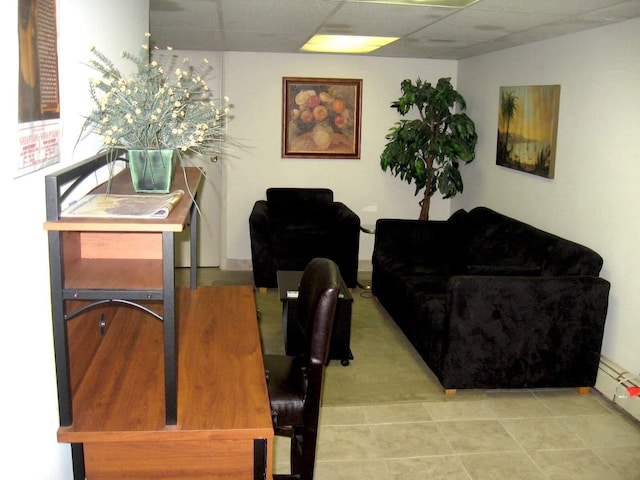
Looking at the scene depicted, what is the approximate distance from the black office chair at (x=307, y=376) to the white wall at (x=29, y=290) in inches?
35.8

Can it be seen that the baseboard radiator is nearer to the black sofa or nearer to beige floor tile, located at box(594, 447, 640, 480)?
the black sofa

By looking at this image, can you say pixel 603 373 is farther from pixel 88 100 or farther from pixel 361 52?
pixel 361 52

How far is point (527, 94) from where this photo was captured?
5.16 m

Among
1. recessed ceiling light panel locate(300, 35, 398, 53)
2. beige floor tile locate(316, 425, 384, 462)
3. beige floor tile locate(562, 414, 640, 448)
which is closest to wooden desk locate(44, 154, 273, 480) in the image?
beige floor tile locate(316, 425, 384, 462)

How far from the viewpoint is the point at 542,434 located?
356 centimetres

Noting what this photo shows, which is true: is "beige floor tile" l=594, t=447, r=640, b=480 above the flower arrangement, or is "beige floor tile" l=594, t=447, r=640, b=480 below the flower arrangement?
below

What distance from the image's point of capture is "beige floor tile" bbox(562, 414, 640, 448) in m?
3.50

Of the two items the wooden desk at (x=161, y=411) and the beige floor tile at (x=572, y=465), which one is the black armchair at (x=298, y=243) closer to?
the beige floor tile at (x=572, y=465)

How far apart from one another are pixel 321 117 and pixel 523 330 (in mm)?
3603

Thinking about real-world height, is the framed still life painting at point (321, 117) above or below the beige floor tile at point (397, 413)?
above

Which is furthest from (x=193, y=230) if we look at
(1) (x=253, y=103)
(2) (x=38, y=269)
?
(1) (x=253, y=103)

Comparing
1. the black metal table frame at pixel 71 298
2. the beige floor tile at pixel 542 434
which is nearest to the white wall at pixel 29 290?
the black metal table frame at pixel 71 298

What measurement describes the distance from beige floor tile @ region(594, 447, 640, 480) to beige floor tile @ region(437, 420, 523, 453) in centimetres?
43

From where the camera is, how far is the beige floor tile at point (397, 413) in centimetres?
368
